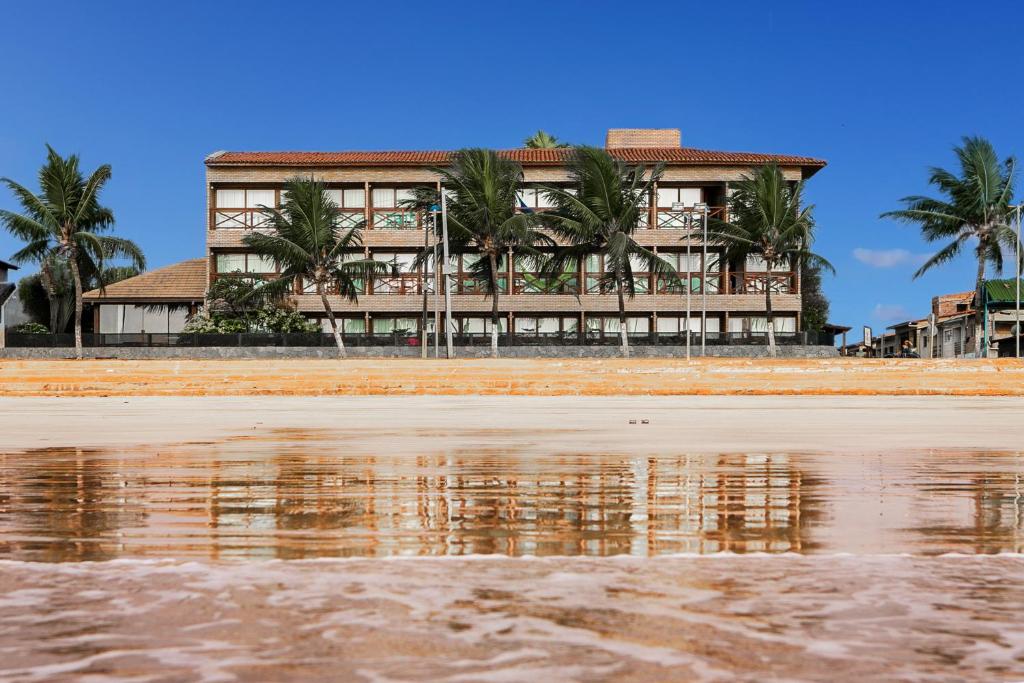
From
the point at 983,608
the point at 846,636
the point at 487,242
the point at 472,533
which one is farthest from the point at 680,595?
the point at 487,242

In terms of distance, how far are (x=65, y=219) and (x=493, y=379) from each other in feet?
111

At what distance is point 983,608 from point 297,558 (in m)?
1.87

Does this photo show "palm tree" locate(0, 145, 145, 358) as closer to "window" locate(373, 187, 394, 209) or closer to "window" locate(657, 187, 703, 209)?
"window" locate(373, 187, 394, 209)

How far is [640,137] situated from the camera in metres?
60.9

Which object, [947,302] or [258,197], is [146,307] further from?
[947,302]

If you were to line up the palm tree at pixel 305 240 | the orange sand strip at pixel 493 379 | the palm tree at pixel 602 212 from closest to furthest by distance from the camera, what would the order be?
the orange sand strip at pixel 493 379 → the palm tree at pixel 602 212 → the palm tree at pixel 305 240

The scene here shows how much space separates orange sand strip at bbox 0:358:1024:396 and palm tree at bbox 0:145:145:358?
26.4m

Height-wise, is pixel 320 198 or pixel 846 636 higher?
pixel 320 198

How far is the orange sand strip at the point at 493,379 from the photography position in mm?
20938

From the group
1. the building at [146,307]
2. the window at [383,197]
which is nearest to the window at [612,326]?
the window at [383,197]

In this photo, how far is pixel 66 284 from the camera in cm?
6341

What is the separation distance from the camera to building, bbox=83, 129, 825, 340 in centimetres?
5369

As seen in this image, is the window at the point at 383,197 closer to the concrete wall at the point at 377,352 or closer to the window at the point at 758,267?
the concrete wall at the point at 377,352

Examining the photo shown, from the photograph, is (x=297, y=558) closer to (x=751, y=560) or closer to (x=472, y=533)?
(x=472, y=533)
